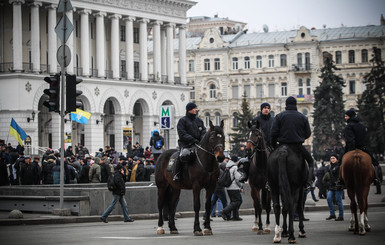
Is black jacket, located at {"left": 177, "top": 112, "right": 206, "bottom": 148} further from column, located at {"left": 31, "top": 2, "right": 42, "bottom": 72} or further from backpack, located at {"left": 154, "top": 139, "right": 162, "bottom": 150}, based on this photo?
column, located at {"left": 31, "top": 2, "right": 42, "bottom": 72}

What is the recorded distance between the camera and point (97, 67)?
76562mm

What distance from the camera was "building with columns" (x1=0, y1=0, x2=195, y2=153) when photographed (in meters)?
68.0

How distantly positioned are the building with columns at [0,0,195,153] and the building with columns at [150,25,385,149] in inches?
1056

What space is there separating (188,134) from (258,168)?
66.2 inches

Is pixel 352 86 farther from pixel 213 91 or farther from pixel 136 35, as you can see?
pixel 136 35

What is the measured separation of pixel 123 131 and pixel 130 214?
1942 inches

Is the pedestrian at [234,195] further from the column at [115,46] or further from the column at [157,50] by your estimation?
the column at [157,50]

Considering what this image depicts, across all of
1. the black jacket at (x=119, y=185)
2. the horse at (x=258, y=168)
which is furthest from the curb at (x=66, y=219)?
the horse at (x=258, y=168)

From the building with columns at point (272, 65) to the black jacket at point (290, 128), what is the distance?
89803 millimetres

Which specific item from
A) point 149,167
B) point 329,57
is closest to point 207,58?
point 329,57

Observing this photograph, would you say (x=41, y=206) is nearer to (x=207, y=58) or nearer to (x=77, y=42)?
(x=77, y=42)

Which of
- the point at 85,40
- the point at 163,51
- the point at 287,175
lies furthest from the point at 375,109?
the point at 287,175

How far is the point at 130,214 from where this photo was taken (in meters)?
26.1

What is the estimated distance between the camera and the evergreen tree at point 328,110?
302 feet
